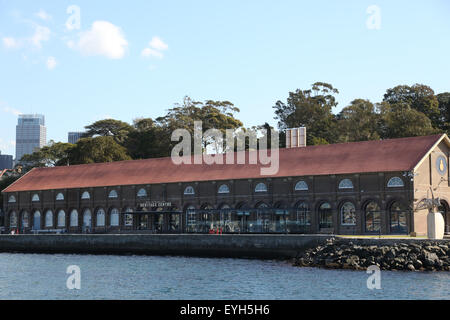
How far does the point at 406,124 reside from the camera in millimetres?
85188

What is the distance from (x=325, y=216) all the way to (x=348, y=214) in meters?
2.25

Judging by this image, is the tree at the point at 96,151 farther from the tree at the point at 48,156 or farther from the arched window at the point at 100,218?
the arched window at the point at 100,218

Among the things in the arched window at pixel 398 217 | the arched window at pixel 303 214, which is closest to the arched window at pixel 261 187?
the arched window at pixel 303 214

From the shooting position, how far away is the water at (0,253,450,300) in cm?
3294

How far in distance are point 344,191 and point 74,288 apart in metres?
30.2

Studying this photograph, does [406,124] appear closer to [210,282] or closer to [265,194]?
[265,194]

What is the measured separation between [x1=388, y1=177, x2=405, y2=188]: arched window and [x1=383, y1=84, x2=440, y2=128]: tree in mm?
39649

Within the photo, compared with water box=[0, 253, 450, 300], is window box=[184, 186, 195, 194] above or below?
above

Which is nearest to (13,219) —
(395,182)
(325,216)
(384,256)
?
(325,216)

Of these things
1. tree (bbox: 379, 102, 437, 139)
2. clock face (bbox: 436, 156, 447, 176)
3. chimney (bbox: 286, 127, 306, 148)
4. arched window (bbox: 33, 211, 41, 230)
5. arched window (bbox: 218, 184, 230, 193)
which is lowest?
arched window (bbox: 33, 211, 41, 230)

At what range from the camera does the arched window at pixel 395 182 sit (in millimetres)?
57062

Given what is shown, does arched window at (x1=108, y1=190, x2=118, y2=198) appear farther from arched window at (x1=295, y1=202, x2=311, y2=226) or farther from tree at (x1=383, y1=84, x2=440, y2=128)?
tree at (x1=383, y1=84, x2=440, y2=128)

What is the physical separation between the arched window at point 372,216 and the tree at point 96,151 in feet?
157

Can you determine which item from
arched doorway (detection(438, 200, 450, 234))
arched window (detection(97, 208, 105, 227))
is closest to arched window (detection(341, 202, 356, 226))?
arched doorway (detection(438, 200, 450, 234))
